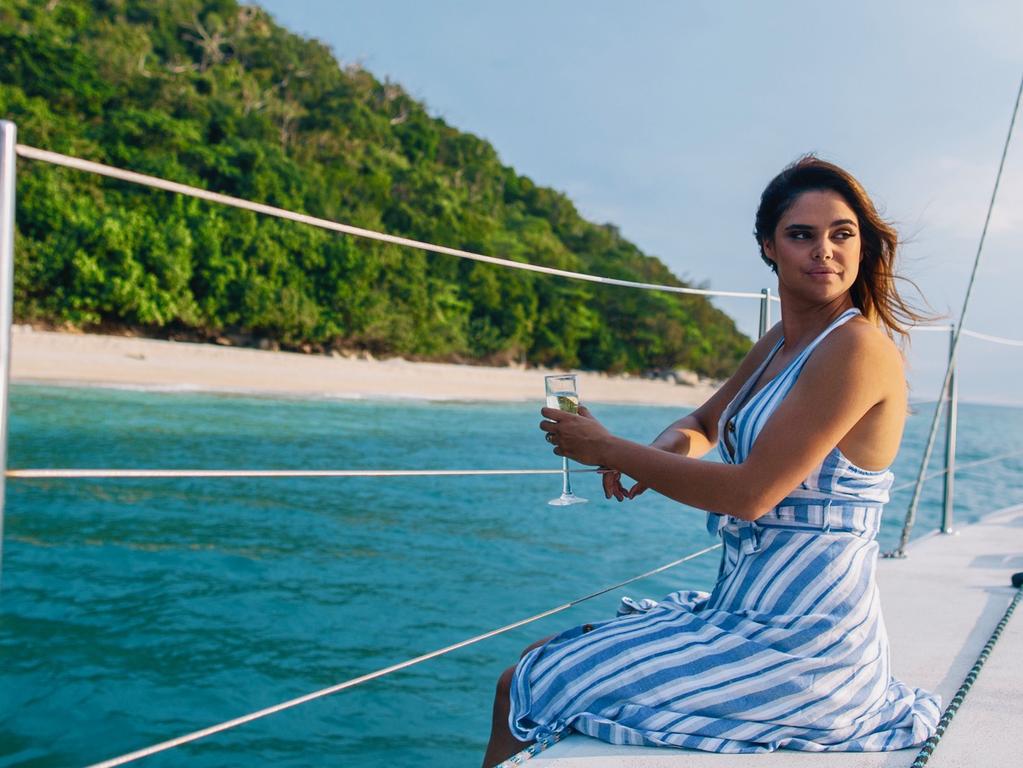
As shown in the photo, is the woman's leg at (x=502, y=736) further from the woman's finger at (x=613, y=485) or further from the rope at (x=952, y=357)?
the rope at (x=952, y=357)

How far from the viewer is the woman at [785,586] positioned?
115 cm

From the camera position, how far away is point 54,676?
2912 mm

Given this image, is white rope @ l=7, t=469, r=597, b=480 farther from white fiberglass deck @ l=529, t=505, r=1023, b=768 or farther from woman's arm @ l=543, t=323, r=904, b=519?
white fiberglass deck @ l=529, t=505, r=1023, b=768

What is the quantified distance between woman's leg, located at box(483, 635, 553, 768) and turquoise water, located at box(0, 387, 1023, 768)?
1.33 metres

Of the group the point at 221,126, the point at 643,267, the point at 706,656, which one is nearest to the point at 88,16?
the point at 221,126

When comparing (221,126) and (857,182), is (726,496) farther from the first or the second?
(221,126)

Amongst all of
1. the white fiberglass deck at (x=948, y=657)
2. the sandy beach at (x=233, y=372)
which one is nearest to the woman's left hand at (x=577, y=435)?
the white fiberglass deck at (x=948, y=657)

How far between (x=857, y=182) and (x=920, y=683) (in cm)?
97

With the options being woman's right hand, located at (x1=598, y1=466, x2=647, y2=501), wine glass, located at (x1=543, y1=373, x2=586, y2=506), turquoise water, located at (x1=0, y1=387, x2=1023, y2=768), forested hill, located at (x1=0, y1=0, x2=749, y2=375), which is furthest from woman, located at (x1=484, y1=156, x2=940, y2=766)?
forested hill, located at (x1=0, y1=0, x2=749, y2=375)

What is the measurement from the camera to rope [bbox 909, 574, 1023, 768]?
123 centimetres

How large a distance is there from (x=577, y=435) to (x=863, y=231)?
1.83 feet

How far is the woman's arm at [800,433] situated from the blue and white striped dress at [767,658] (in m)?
0.08

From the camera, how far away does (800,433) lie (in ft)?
3.70

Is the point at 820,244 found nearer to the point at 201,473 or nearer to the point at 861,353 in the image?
the point at 861,353
